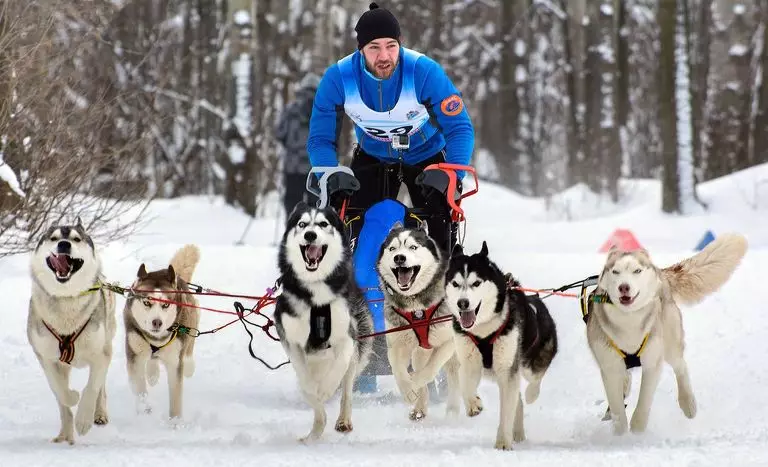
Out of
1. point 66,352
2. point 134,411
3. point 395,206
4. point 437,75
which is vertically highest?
point 437,75

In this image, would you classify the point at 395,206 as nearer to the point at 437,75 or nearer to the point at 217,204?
the point at 437,75

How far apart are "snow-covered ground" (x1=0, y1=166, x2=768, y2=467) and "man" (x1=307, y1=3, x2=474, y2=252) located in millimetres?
1054

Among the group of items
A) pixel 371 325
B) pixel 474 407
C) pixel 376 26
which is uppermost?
pixel 376 26

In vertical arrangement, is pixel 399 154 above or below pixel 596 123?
below

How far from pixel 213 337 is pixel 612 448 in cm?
366

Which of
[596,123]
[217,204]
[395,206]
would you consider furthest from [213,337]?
[596,123]

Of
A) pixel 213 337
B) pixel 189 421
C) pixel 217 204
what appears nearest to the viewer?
pixel 189 421

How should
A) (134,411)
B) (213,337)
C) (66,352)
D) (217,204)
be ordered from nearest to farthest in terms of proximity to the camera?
(66,352), (134,411), (213,337), (217,204)

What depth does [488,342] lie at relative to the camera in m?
3.86

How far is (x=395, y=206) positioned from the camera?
499 centimetres

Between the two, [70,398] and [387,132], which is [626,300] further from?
[70,398]

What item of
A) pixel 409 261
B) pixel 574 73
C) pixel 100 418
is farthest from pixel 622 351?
pixel 574 73

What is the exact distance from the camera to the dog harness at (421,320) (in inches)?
172

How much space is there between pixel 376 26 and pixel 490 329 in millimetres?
1656
